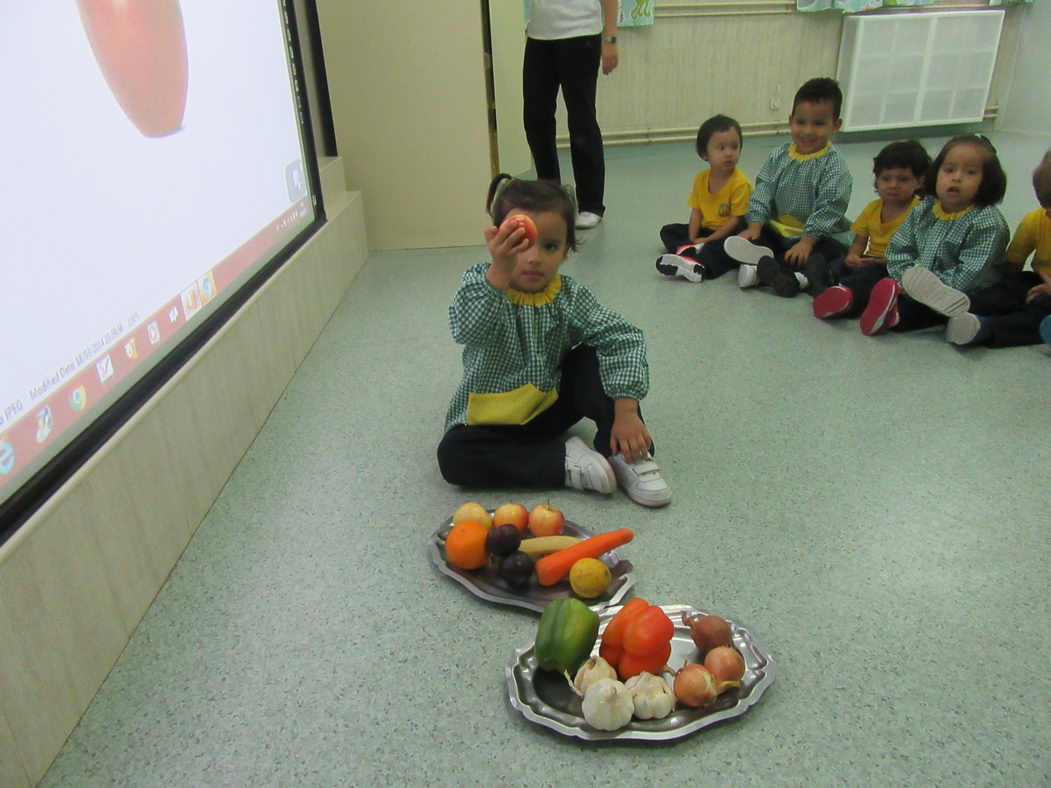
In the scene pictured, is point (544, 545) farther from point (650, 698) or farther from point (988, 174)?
point (988, 174)

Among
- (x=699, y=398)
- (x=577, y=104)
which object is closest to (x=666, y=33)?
(x=577, y=104)

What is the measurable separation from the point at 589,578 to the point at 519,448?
0.34 m

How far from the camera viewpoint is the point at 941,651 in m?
0.90

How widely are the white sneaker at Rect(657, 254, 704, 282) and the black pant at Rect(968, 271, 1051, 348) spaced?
756 mm

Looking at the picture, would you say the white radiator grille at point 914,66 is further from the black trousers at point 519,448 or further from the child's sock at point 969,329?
the black trousers at point 519,448

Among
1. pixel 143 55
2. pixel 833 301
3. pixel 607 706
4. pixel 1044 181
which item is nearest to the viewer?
pixel 607 706

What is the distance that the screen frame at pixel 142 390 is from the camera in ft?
2.57

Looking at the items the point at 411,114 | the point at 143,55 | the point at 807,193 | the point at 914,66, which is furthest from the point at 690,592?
the point at 914,66

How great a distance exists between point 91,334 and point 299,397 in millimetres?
704

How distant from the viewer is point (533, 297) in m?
1.26

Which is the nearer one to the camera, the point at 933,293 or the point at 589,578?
the point at 589,578

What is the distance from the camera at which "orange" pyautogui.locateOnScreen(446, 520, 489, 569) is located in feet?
3.37

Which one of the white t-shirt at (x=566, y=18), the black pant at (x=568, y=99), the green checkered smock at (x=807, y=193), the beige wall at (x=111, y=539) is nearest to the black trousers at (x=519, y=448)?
the beige wall at (x=111, y=539)

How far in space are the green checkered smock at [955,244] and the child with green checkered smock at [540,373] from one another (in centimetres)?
98
